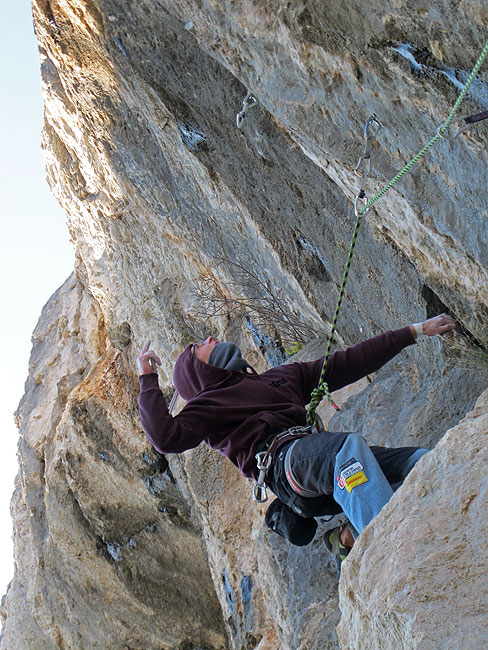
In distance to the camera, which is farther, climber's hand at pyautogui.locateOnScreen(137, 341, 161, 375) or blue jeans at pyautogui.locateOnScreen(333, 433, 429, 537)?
climber's hand at pyautogui.locateOnScreen(137, 341, 161, 375)

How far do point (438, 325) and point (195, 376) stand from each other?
1257mm

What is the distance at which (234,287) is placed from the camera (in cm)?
647

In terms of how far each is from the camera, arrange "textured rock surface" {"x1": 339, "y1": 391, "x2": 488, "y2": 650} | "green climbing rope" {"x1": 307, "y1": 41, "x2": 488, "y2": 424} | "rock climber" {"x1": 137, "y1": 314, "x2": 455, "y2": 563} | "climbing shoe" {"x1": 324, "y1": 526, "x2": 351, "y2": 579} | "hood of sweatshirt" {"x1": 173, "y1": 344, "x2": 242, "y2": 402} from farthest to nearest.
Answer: "hood of sweatshirt" {"x1": 173, "y1": 344, "x2": 242, "y2": 402}, "climbing shoe" {"x1": 324, "y1": 526, "x2": 351, "y2": 579}, "rock climber" {"x1": 137, "y1": 314, "x2": 455, "y2": 563}, "green climbing rope" {"x1": 307, "y1": 41, "x2": 488, "y2": 424}, "textured rock surface" {"x1": 339, "y1": 391, "x2": 488, "y2": 650}

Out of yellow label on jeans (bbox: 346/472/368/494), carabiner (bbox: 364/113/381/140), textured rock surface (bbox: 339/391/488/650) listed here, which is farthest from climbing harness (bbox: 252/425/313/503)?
carabiner (bbox: 364/113/381/140)

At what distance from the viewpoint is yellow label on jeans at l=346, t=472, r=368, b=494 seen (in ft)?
8.80

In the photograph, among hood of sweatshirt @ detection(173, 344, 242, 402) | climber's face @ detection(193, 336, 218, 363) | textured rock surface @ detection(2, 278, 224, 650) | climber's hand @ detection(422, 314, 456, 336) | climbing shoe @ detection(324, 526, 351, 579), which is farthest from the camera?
textured rock surface @ detection(2, 278, 224, 650)

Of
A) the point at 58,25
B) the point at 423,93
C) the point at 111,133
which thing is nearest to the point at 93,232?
the point at 111,133

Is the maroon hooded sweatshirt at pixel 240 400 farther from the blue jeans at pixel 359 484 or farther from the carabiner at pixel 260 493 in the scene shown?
the blue jeans at pixel 359 484

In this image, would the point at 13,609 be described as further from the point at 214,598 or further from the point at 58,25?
the point at 58,25

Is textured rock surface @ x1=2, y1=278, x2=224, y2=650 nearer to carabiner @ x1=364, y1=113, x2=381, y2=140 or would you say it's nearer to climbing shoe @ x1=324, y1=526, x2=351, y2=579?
climbing shoe @ x1=324, y1=526, x2=351, y2=579

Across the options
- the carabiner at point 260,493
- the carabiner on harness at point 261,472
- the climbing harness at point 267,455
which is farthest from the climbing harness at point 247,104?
the carabiner at point 260,493

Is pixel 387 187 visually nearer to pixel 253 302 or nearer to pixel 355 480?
pixel 355 480

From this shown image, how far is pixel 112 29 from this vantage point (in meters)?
5.18

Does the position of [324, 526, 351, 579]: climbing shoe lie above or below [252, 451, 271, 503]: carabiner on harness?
below
